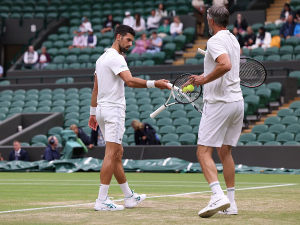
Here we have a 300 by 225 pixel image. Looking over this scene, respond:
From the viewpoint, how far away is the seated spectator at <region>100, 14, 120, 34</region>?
26.0 m

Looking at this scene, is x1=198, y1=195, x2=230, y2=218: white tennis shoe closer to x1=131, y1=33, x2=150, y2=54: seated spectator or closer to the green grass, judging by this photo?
the green grass

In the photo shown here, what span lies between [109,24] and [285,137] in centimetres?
1221

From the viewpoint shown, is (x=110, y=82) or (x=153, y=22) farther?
(x=153, y=22)

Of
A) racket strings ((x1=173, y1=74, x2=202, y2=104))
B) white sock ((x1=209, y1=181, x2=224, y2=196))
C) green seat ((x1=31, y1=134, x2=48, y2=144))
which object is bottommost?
green seat ((x1=31, y1=134, x2=48, y2=144))

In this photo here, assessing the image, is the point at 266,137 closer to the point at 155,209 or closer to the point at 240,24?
the point at 240,24

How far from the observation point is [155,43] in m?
23.6

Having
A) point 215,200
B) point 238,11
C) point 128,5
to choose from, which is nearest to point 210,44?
point 215,200

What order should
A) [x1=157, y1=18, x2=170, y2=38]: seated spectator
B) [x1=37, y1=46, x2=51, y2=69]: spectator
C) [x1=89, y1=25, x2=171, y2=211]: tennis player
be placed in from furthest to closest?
[x1=37, y1=46, x2=51, y2=69]: spectator, [x1=157, y1=18, x2=170, y2=38]: seated spectator, [x1=89, y1=25, x2=171, y2=211]: tennis player

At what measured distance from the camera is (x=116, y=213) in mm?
6184

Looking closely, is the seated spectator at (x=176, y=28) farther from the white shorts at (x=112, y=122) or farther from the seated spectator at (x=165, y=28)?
the white shorts at (x=112, y=122)

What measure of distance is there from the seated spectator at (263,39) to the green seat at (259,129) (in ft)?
16.9

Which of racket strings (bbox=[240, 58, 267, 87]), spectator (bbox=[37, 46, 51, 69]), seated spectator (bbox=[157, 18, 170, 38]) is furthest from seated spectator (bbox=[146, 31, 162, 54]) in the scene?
racket strings (bbox=[240, 58, 267, 87])

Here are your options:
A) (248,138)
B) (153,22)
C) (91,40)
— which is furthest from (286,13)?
(91,40)

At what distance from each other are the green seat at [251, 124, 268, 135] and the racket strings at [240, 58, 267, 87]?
9873 millimetres
